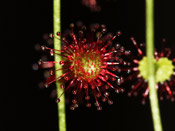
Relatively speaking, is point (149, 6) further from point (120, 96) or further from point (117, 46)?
point (120, 96)

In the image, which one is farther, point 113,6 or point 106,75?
point 113,6

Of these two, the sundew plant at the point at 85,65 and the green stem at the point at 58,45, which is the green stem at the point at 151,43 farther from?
the green stem at the point at 58,45

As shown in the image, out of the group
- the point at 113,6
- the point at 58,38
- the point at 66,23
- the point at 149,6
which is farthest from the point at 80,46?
the point at 113,6

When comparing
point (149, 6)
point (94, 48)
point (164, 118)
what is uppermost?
point (149, 6)

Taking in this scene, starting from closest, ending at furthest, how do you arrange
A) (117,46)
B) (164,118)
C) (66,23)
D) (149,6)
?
(149,6) → (117,46) → (66,23) → (164,118)

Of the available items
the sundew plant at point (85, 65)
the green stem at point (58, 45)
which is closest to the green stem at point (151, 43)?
the sundew plant at point (85, 65)

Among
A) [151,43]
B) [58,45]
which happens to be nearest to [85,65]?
[58,45]

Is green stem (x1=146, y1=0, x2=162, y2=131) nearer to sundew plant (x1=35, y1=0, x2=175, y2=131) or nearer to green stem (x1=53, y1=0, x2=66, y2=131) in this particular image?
sundew plant (x1=35, y1=0, x2=175, y2=131)

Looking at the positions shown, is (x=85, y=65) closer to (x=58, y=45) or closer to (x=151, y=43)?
(x=58, y=45)

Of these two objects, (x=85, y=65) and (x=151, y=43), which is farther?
(x=85, y=65)

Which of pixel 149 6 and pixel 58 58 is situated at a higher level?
pixel 149 6

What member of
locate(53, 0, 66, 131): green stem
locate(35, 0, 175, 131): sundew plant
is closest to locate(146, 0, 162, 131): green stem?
locate(35, 0, 175, 131): sundew plant
